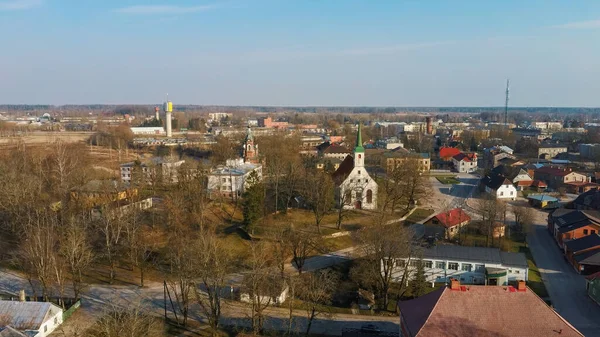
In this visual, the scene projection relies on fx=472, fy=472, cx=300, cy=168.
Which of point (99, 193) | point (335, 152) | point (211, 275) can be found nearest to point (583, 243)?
point (211, 275)

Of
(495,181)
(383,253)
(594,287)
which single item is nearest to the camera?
(383,253)

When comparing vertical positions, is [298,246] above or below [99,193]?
below

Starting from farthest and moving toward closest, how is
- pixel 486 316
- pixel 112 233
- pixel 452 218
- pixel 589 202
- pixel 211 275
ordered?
1. pixel 589 202
2. pixel 452 218
3. pixel 112 233
4. pixel 211 275
5. pixel 486 316

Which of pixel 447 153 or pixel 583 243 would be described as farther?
pixel 447 153

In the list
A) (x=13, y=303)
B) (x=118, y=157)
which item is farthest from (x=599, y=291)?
(x=118, y=157)

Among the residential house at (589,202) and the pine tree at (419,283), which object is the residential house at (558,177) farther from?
the pine tree at (419,283)

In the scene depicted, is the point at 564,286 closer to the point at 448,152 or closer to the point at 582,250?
the point at 582,250

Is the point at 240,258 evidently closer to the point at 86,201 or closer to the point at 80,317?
the point at 80,317

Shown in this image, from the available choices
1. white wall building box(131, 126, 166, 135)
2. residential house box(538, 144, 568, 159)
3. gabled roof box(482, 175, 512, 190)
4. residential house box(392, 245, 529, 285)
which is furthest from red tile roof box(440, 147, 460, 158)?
white wall building box(131, 126, 166, 135)
